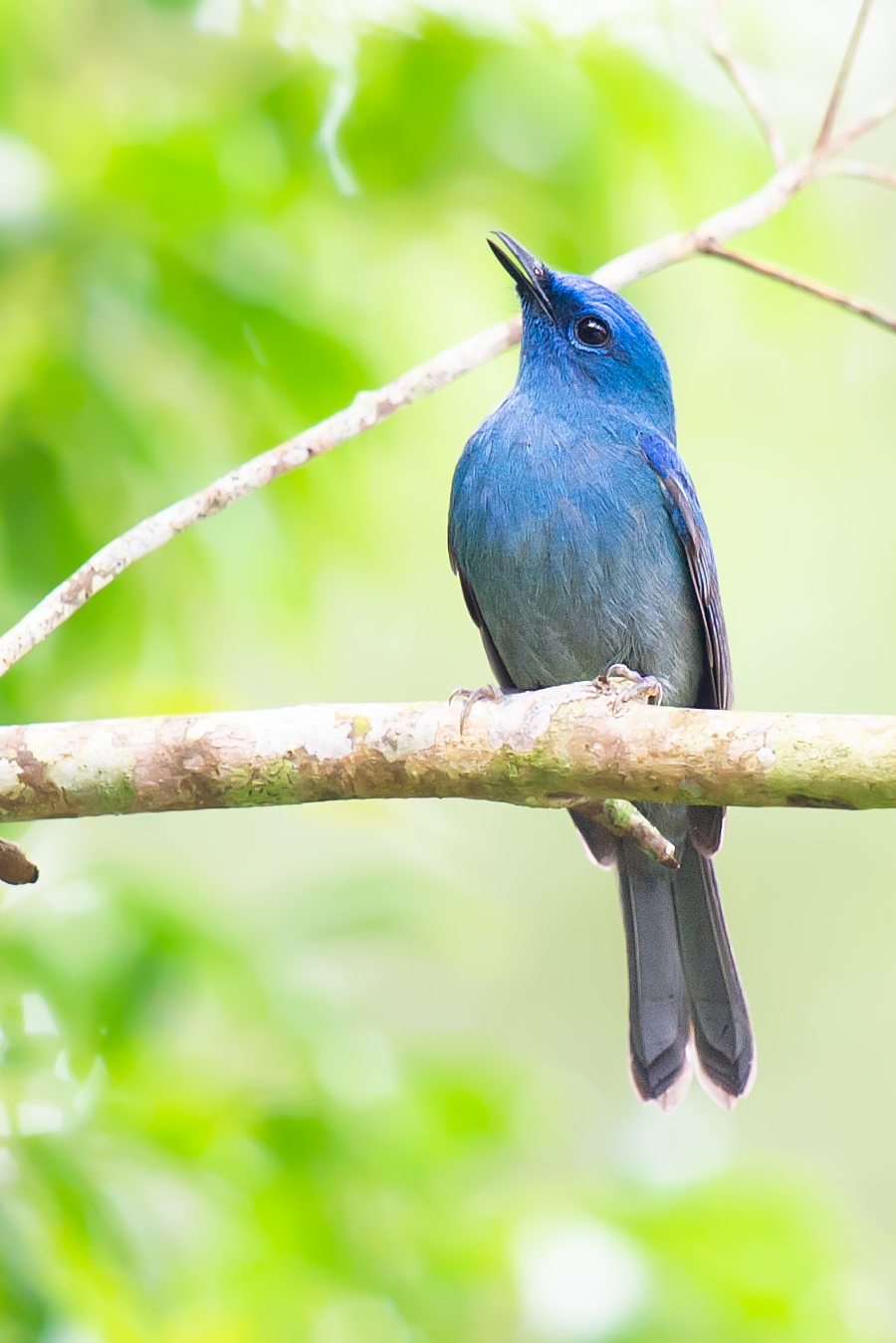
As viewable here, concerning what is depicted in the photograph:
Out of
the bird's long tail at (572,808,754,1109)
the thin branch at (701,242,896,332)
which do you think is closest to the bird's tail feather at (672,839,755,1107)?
the bird's long tail at (572,808,754,1109)

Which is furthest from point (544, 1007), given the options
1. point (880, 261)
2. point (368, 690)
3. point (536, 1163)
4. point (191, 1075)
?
point (191, 1075)

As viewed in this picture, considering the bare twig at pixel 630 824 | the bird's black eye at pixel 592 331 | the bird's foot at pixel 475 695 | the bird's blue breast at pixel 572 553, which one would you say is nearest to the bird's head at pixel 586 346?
the bird's black eye at pixel 592 331

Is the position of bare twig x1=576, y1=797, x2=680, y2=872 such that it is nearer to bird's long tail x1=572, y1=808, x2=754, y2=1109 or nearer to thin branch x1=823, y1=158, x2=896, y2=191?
bird's long tail x1=572, y1=808, x2=754, y2=1109

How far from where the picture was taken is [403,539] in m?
5.23

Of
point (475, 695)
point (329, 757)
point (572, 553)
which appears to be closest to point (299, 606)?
point (572, 553)

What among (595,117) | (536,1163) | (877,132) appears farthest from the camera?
(877,132)

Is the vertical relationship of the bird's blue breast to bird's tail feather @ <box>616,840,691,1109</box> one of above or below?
above

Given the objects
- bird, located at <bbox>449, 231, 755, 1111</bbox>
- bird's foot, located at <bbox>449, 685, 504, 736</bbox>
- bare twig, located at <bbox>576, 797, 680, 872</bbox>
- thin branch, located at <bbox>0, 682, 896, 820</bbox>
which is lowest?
thin branch, located at <bbox>0, 682, 896, 820</bbox>

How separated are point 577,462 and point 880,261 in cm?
320

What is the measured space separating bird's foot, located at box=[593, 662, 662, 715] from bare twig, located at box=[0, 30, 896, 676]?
0.84m

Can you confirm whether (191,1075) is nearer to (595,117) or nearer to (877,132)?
(595,117)

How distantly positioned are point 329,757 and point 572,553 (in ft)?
4.07

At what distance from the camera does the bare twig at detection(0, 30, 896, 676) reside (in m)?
3.12

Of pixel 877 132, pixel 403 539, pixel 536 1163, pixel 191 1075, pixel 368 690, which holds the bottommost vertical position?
pixel 191 1075
